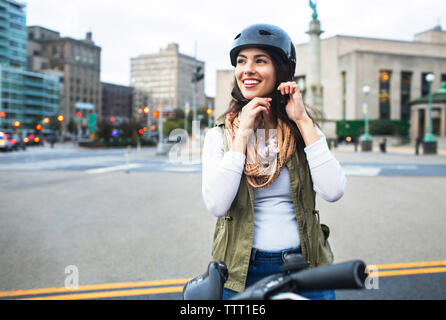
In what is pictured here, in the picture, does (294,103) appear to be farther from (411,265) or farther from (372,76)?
(372,76)

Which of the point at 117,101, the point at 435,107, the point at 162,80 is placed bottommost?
the point at 435,107

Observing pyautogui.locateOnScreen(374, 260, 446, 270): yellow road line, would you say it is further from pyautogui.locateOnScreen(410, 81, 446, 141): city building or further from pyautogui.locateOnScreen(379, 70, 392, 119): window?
pyautogui.locateOnScreen(379, 70, 392, 119): window

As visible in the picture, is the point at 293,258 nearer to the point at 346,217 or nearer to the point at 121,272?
the point at 121,272

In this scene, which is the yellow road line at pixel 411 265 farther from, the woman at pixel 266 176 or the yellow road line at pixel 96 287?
the woman at pixel 266 176

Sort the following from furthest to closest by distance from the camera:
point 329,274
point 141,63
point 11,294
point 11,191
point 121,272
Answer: point 141,63 → point 11,191 → point 121,272 → point 11,294 → point 329,274

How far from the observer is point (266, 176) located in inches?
70.0

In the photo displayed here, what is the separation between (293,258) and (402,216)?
710cm

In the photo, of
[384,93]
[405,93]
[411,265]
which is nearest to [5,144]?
[411,265]

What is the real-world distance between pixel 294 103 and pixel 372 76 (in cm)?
6721

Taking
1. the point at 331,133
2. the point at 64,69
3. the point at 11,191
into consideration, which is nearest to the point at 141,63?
the point at 64,69

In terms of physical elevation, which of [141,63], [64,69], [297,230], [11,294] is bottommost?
[11,294]

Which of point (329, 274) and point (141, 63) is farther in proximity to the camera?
point (141, 63)

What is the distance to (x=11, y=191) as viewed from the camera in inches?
422

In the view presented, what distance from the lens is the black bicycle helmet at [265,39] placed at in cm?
179
